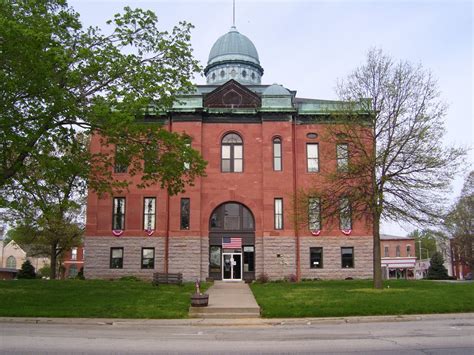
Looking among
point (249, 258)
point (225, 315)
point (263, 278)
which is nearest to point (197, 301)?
point (225, 315)

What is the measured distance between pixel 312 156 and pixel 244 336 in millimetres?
28787

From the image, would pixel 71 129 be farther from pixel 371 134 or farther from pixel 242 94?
pixel 242 94

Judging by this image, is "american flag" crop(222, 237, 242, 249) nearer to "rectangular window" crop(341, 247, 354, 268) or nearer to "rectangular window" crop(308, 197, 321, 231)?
Result: "rectangular window" crop(341, 247, 354, 268)

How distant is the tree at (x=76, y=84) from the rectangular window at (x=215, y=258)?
681 inches

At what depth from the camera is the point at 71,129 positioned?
20203mm

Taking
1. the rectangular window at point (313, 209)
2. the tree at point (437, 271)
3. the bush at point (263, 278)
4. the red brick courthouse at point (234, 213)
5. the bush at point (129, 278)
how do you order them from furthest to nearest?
1. the tree at point (437, 271)
2. the red brick courthouse at point (234, 213)
3. the bush at point (129, 278)
4. the bush at point (263, 278)
5. the rectangular window at point (313, 209)

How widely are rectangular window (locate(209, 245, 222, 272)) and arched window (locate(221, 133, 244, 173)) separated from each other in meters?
6.22

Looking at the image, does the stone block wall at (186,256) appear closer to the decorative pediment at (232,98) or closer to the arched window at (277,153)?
the arched window at (277,153)

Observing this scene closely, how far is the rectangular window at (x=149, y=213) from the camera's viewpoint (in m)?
39.4

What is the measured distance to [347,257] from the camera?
39.2 meters

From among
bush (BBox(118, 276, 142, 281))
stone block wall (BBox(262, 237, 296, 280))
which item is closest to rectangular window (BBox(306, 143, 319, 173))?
stone block wall (BBox(262, 237, 296, 280))

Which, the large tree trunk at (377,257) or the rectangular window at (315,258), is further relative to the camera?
the rectangular window at (315,258)

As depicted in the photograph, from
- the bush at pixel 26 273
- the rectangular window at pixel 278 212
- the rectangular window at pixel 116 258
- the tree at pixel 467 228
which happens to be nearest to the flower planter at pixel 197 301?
the rectangular window at pixel 278 212

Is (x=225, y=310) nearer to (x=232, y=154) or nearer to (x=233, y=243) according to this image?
(x=233, y=243)
